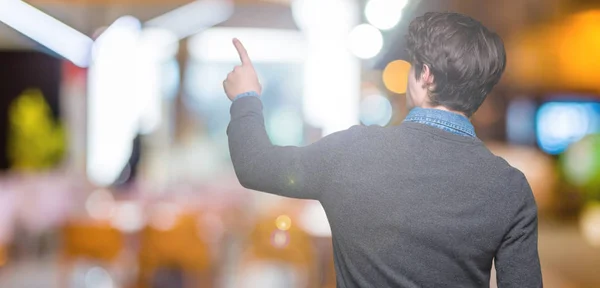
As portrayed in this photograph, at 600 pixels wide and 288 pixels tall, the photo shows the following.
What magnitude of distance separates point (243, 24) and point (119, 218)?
1.83 meters

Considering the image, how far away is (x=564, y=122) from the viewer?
980 centimetres

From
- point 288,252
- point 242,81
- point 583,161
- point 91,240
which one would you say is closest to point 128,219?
point 91,240

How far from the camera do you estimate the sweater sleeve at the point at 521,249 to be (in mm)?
1384

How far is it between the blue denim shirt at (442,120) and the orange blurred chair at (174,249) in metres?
3.51

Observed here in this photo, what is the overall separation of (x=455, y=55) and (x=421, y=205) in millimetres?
307

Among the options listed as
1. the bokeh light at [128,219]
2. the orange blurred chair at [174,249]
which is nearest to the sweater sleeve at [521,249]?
the orange blurred chair at [174,249]

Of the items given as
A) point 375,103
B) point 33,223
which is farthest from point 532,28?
point 33,223

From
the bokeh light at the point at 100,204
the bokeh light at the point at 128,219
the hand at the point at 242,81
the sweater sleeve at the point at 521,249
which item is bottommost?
the bokeh light at the point at 128,219

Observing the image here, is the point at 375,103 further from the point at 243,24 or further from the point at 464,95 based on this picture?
the point at 464,95

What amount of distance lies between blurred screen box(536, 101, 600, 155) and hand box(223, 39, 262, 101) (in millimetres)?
9032

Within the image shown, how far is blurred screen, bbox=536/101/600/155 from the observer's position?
9641mm

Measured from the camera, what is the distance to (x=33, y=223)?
6.23m

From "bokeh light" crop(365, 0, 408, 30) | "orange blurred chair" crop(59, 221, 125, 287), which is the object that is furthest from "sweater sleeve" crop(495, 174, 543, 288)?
"orange blurred chair" crop(59, 221, 125, 287)

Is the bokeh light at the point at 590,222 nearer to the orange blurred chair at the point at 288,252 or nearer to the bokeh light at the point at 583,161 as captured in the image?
the bokeh light at the point at 583,161
